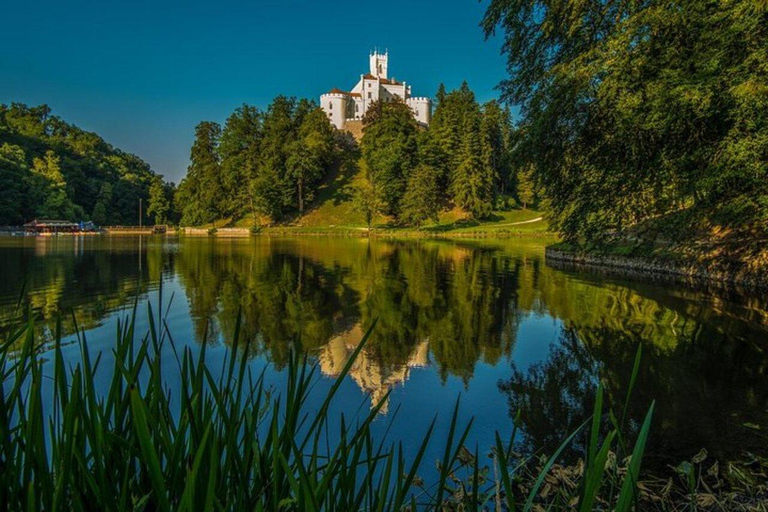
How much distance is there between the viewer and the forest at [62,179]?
252 feet

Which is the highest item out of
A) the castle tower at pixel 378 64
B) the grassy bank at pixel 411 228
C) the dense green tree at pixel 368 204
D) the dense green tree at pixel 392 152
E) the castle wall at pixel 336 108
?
the castle tower at pixel 378 64

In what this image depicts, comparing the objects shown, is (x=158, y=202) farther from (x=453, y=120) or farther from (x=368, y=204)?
(x=453, y=120)

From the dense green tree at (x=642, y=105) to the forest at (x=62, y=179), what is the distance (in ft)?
276

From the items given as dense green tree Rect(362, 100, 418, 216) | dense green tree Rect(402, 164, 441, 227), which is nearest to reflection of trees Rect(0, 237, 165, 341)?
dense green tree Rect(402, 164, 441, 227)

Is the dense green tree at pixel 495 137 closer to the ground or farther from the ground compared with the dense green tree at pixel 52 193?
farther from the ground

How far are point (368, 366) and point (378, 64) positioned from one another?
437 ft

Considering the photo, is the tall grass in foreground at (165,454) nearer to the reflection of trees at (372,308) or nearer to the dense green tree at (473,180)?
the reflection of trees at (372,308)

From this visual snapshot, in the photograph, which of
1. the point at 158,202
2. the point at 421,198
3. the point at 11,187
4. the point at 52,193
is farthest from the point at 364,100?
the point at 11,187

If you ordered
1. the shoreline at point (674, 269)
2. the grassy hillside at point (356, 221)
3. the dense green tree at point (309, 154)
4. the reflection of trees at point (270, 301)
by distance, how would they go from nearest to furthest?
1. the reflection of trees at point (270, 301)
2. the shoreline at point (674, 269)
3. the grassy hillside at point (356, 221)
4. the dense green tree at point (309, 154)

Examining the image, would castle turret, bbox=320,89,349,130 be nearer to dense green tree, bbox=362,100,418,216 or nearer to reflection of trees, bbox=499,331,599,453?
dense green tree, bbox=362,100,418,216

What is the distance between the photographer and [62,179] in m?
85.0

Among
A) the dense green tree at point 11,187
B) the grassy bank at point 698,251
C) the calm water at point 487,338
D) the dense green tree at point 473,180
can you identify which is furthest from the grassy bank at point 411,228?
the calm water at point 487,338

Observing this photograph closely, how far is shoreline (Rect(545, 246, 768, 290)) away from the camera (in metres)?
16.0

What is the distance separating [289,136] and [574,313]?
79393mm
